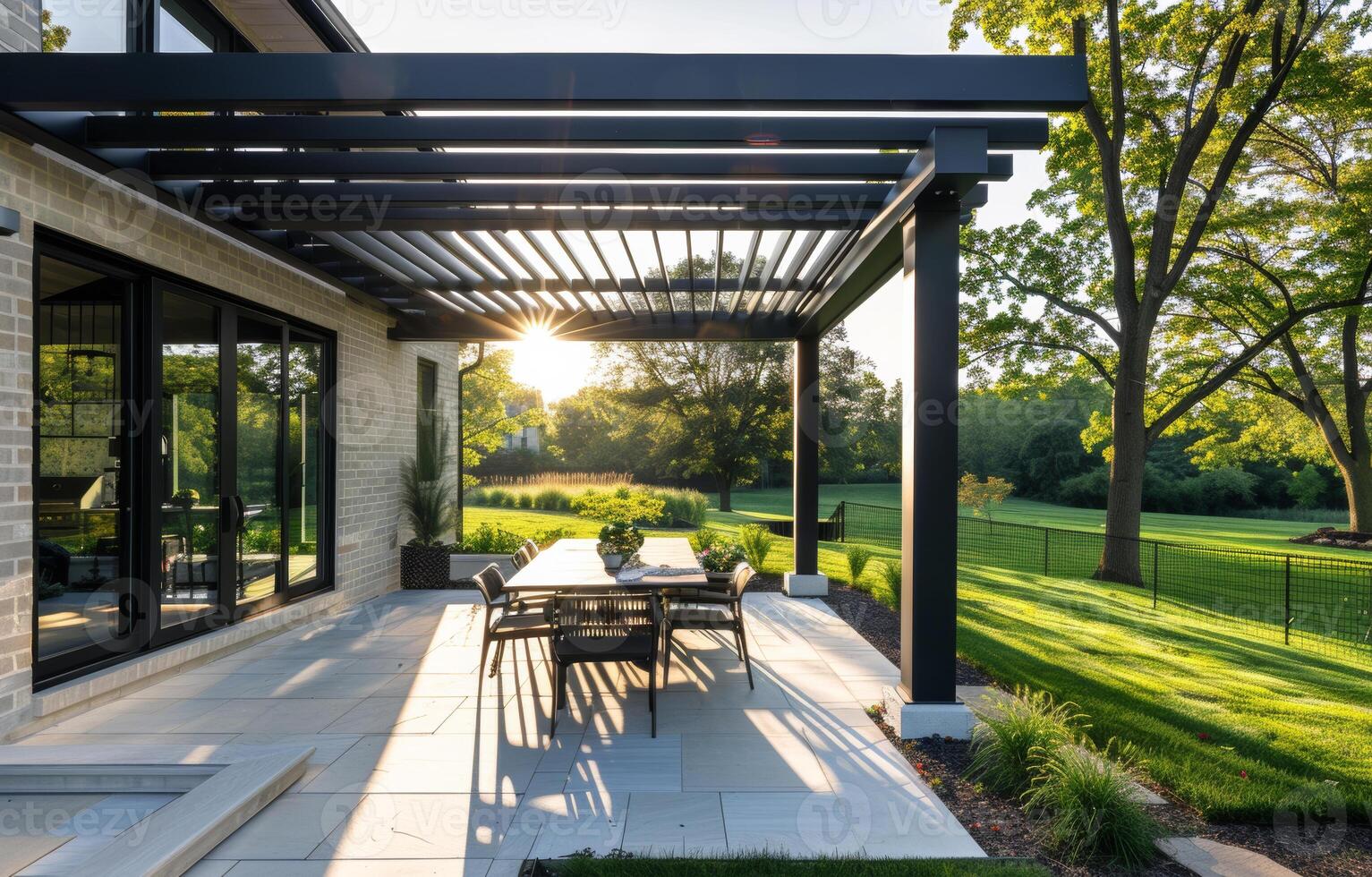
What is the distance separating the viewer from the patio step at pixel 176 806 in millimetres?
2465

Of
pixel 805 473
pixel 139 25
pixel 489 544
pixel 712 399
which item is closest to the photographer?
pixel 139 25

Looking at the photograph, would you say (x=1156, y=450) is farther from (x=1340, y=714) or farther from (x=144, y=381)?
(x=144, y=381)

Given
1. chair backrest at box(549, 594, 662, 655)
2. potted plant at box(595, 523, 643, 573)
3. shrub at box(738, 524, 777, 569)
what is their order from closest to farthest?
chair backrest at box(549, 594, 662, 655), potted plant at box(595, 523, 643, 573), shrub at box(738, 524, 777, 569)

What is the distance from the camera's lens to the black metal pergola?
3178 millimetres

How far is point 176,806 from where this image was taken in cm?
288

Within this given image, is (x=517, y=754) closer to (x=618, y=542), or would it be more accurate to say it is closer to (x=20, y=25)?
(x=618, y=542)

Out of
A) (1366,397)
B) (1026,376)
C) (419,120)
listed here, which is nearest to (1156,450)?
(1366,397)

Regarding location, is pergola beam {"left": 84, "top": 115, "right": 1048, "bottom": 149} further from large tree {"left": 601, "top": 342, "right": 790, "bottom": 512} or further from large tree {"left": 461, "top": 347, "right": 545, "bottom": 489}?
large tree {"left": 601, "top": 342, "right": 790, "bottom": 512}

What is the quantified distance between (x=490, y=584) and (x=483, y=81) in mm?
3109

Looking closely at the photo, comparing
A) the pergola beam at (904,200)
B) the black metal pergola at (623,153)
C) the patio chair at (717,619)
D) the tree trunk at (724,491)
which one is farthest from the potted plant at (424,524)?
the tree trunk at (724,491)

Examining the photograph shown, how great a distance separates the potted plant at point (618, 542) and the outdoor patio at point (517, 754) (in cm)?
87

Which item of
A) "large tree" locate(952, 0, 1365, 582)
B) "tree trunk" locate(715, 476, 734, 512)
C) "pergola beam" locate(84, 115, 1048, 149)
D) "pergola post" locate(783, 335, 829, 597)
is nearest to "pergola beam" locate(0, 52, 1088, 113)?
"pergola beam" locate(84, 115, 1048, 149)

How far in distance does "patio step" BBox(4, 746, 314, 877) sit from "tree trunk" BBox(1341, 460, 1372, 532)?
20.7 meters

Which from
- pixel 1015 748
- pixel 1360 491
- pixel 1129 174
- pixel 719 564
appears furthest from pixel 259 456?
pixel 1360 491
